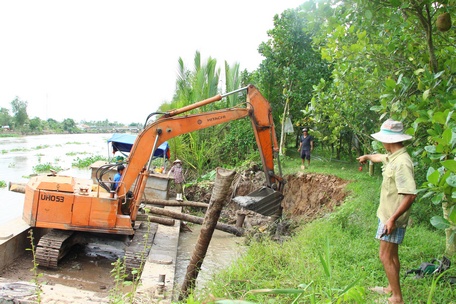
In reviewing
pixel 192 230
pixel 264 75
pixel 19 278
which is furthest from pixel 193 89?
pixel 19 278

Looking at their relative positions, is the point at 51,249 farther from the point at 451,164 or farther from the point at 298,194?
the point at 298,194

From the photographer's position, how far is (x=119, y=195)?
8.24 m

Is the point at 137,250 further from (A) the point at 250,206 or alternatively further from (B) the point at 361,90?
(B) the point at 361,90

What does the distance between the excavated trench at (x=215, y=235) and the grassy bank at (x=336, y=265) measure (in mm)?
2337

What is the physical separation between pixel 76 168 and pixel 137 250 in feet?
73.7

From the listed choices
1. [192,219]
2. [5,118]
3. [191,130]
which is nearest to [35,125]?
[5,118]

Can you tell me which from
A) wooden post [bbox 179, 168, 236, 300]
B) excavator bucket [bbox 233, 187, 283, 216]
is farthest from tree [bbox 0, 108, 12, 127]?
wooden post [bbox 179, 168, 236, 300]

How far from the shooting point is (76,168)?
2872 centimetres

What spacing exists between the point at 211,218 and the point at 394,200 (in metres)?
2.09

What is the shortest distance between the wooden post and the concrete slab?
1.43ft

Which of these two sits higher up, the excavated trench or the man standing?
the man standing

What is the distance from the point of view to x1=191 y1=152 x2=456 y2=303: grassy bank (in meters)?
4.12

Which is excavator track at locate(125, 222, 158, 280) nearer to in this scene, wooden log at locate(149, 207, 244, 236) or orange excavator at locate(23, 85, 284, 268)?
orange excavator at locate(23, 85, 284, 268)

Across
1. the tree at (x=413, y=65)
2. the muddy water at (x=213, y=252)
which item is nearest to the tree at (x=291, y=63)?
the muddy water at (x=213, y=252)
